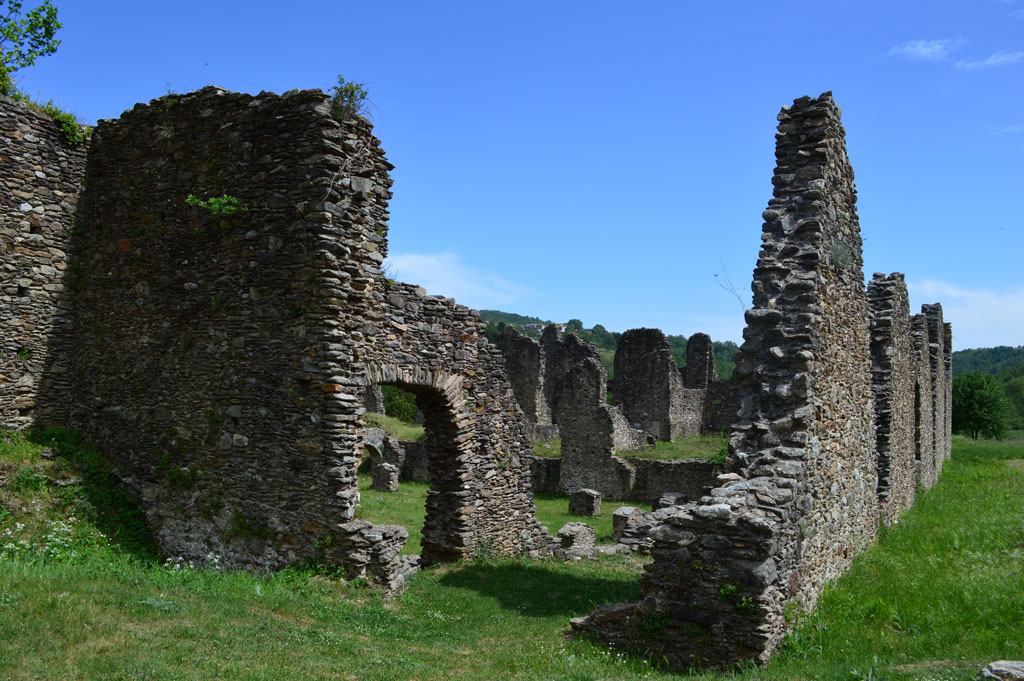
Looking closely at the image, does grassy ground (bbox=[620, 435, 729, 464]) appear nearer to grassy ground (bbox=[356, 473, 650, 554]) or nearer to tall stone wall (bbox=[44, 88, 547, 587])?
grassy ground (bbox=[356, 473, 650, 554])

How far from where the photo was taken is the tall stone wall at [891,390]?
13352mm

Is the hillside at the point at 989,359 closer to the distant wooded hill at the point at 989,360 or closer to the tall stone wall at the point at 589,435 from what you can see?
the distant wooded hill at the point at 989,360

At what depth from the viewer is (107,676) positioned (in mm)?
5484

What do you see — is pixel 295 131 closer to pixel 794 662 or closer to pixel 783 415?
pixel 783 415

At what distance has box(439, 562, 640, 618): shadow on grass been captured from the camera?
33.8ft

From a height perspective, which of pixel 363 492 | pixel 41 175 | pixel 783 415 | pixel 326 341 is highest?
pixel 41 175

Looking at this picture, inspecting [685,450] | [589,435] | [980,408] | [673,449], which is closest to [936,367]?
[685,450]

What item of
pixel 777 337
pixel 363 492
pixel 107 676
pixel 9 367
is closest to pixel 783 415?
pixel 777 337

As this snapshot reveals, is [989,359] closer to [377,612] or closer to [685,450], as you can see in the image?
[685,450]

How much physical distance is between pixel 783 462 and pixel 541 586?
507cm

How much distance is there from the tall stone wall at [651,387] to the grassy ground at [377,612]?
23.1m

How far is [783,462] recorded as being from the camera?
26.4 ft

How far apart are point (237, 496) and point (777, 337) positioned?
7.88m

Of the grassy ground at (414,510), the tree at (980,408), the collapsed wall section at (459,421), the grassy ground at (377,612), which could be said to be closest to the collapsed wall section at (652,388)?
the grassy ground at (414,510)
